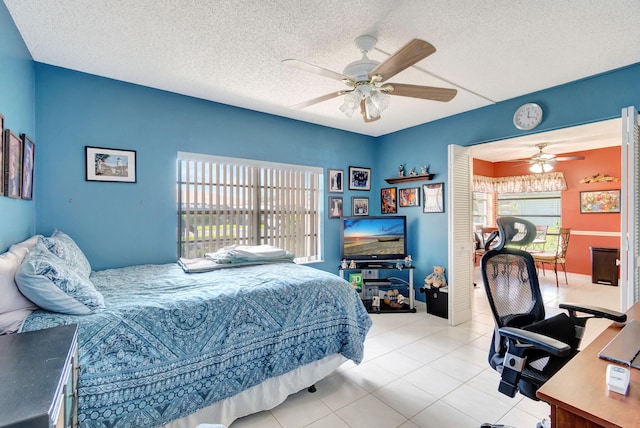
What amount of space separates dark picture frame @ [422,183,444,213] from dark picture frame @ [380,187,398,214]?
510mm

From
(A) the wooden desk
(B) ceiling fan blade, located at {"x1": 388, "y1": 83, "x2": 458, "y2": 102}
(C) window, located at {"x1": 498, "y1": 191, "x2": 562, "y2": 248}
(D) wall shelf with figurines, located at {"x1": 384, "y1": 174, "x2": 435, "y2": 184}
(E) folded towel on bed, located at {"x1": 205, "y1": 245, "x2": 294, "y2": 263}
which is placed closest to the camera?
(A) the wooden desk

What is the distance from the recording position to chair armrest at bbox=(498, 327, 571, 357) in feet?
4.20

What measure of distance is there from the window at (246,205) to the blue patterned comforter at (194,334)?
91 cm

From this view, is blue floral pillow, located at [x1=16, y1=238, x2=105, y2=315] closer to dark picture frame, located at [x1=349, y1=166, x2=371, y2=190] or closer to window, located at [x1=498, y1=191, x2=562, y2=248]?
dark picture frame, located at [x1=349, y1=166, x2=371, y2=190]

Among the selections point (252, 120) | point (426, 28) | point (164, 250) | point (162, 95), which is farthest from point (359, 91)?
point (164, 250)

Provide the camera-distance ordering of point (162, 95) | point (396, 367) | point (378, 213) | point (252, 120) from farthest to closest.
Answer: point (378, 213) < point (252, 120) < point (162, 95) < point (396, 367)

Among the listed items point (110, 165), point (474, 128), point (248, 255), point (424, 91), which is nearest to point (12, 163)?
point (110, 165)

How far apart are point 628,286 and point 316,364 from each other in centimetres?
265

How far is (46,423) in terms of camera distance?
2.22ft

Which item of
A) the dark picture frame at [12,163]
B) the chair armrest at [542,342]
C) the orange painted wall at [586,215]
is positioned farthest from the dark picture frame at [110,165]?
the orange painted wall at [586,215]

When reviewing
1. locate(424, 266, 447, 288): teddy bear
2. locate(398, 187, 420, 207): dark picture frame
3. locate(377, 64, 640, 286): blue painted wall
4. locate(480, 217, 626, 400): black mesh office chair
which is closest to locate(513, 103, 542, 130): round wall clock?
locate(377, 64, 640, 286): blue painted wall

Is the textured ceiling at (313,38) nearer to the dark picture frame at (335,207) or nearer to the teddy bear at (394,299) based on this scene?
the dark picture frame at (335,207)

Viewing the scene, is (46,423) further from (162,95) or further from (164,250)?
(162,95)

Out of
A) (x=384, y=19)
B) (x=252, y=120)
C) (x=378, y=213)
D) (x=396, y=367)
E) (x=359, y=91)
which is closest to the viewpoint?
(x=384, y=19)
